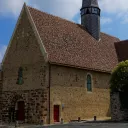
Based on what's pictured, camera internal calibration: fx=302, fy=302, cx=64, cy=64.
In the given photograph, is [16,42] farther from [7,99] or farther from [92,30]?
[92,30]

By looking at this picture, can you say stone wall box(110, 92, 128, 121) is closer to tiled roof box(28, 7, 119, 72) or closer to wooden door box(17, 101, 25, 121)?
tiled roof box(28, 7, 119, 72)

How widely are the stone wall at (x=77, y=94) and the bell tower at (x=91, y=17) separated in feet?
21.0

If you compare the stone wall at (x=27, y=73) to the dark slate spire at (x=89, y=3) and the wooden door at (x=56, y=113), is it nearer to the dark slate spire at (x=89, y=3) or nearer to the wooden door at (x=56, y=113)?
the wooden door at (x=56, y=113)

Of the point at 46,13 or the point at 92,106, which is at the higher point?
the point at 46,13

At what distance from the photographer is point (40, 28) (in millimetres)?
29734

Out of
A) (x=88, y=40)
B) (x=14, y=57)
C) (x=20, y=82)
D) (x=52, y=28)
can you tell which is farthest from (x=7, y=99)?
(x=88, y=40)

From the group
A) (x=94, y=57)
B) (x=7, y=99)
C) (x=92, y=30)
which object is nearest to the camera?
(x=7, y=99)

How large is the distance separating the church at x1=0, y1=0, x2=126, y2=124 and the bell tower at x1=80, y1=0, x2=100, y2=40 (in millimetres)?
2922

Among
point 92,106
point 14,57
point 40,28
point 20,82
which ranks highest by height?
point 40,28

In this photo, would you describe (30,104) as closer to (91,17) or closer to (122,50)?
(91,17)

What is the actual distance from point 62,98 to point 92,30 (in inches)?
469

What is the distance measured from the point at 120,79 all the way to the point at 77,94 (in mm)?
4743

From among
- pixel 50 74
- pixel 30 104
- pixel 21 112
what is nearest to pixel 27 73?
pixel 50 74

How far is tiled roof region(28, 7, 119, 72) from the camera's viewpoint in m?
29.3
